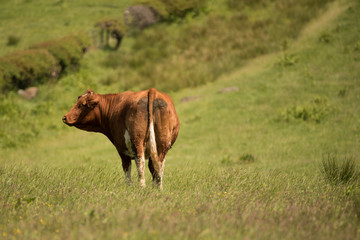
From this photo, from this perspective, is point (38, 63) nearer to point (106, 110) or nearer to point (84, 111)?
point (84, 111)

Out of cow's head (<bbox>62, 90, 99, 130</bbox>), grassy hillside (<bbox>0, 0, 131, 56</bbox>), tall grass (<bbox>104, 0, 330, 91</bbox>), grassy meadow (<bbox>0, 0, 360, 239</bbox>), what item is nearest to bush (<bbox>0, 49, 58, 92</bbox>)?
grassy meadow (<bbox>0, 0, 360, 239</bbox>)

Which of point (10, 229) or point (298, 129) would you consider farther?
point (298, 129)

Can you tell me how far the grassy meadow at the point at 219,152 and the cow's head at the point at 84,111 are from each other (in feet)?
3.36

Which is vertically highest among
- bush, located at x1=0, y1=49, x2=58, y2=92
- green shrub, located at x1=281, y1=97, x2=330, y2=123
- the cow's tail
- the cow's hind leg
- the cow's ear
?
bush, located at x1=0, y1=49, x2=58, y2=92

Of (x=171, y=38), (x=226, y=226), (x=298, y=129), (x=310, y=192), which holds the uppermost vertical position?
(x=171, y=38)

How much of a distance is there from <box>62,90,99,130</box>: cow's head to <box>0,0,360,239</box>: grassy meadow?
1.02 metres

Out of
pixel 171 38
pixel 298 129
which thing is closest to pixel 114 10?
pixel 171 38

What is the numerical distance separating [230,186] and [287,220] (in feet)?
7.18

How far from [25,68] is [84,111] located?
54.7ft

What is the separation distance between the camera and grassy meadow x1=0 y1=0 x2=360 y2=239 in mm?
4746

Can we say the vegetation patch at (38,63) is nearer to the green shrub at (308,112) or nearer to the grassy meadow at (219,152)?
Answer: the grassy meadow at (219,152)

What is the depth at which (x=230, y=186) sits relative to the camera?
23.1 ft

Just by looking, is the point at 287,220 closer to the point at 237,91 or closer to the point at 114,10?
the point at 237,91

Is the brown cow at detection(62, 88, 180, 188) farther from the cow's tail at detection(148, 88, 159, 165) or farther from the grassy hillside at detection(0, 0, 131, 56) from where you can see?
the grassy hillside at detection(0, 0, 131, 56)
